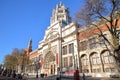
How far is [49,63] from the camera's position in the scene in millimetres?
53750

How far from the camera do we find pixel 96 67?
119ft

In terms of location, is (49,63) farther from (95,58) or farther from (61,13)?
(61,13)

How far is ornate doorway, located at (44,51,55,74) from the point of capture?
51.7 m

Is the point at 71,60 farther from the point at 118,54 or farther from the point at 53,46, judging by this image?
the point at 118,54

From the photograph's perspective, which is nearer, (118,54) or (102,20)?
(118,54)

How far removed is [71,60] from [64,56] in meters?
3.97

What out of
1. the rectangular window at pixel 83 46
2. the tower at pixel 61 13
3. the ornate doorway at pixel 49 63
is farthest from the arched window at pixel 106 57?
the tower at pixel 61 13

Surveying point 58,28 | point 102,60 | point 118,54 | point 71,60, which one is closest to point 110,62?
point 102,60

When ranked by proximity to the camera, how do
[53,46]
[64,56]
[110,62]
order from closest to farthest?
[110,62], [64,56], [53,46]

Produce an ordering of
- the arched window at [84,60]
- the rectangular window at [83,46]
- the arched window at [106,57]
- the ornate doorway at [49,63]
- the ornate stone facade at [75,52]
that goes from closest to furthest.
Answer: the arched window at [106,57] < the ornate stone facade at [75,52] < the arched window at [84,60] < the rectangular window at [83,46] < the ornate doorway at [49,63]

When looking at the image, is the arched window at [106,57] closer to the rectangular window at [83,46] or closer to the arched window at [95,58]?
the arched window at [95,58]

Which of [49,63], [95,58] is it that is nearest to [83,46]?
[95,58]

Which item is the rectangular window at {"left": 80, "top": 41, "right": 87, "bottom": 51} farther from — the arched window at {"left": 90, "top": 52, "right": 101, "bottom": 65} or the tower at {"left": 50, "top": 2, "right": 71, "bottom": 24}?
the tower at {"left": 50, "top": 2, "right": 71, "bottom": 24}

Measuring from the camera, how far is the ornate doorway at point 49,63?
5166 cm
